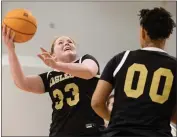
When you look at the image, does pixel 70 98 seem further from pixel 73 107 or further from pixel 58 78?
pixel 58 78

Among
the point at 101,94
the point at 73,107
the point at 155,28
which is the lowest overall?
the point at 73,107

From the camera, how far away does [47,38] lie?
3.89m

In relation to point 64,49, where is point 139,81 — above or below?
below

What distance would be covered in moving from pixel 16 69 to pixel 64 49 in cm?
36

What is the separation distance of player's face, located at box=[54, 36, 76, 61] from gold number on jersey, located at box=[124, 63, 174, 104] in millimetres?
789

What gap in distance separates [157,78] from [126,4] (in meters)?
2.72

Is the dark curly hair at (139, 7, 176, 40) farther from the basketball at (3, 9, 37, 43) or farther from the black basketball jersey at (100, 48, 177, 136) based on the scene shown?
the basketball at (3, 9, 37, 43)

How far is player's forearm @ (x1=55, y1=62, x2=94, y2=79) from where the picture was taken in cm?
174

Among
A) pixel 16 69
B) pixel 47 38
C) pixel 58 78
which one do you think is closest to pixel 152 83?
pixel 58 78

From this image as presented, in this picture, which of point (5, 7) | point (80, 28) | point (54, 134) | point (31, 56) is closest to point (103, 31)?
point (80, 28)

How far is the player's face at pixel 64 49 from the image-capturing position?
7.02 ft

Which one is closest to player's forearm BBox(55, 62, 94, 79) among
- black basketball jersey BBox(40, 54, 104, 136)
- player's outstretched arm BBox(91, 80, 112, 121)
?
black basketball jersey BBox(40, 54, 104, 136)

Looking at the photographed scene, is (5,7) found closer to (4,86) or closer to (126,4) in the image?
(4,86)

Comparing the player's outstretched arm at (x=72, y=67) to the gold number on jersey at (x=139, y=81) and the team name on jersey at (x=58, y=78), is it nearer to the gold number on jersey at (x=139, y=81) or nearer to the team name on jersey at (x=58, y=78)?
the team name on jersey at (x=58, y=78)
